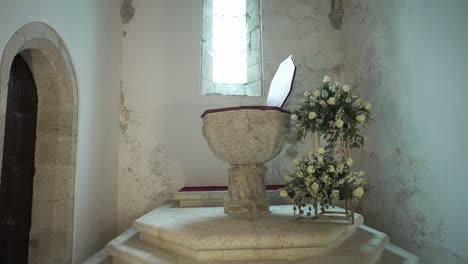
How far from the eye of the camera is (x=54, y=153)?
2.70 meters

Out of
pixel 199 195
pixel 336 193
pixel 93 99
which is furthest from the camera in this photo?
pixel 199 195

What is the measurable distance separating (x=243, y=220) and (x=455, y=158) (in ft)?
5.89

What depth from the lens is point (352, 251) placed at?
220 cm

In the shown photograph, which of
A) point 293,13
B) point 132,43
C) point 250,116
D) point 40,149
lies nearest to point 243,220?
point 250,116

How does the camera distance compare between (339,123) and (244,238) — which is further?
(339,123)

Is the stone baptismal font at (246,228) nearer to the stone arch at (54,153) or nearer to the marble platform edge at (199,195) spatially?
the marble platform edge at (199,195)

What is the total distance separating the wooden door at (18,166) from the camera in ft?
7.76

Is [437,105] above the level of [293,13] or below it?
below

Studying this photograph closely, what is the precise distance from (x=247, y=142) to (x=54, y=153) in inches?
69.0

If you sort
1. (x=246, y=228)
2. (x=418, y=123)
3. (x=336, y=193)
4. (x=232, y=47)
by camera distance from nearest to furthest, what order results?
(x=246, y=228) < (x=336, y=193) < (x=418, y=123) < (x=232, y=47)

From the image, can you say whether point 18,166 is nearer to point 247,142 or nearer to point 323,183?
point 247,142

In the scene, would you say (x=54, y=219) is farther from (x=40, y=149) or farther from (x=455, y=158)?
(x=455, y=158)

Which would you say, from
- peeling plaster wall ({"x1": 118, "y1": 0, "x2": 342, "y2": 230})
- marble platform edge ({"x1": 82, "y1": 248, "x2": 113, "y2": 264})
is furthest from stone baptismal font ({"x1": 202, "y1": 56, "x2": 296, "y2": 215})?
peeling plaster wall ({"x1": 118, "y1": 0, "x2": 342, "y2": 230})

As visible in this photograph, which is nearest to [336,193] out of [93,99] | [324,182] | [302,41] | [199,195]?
[324,182]
